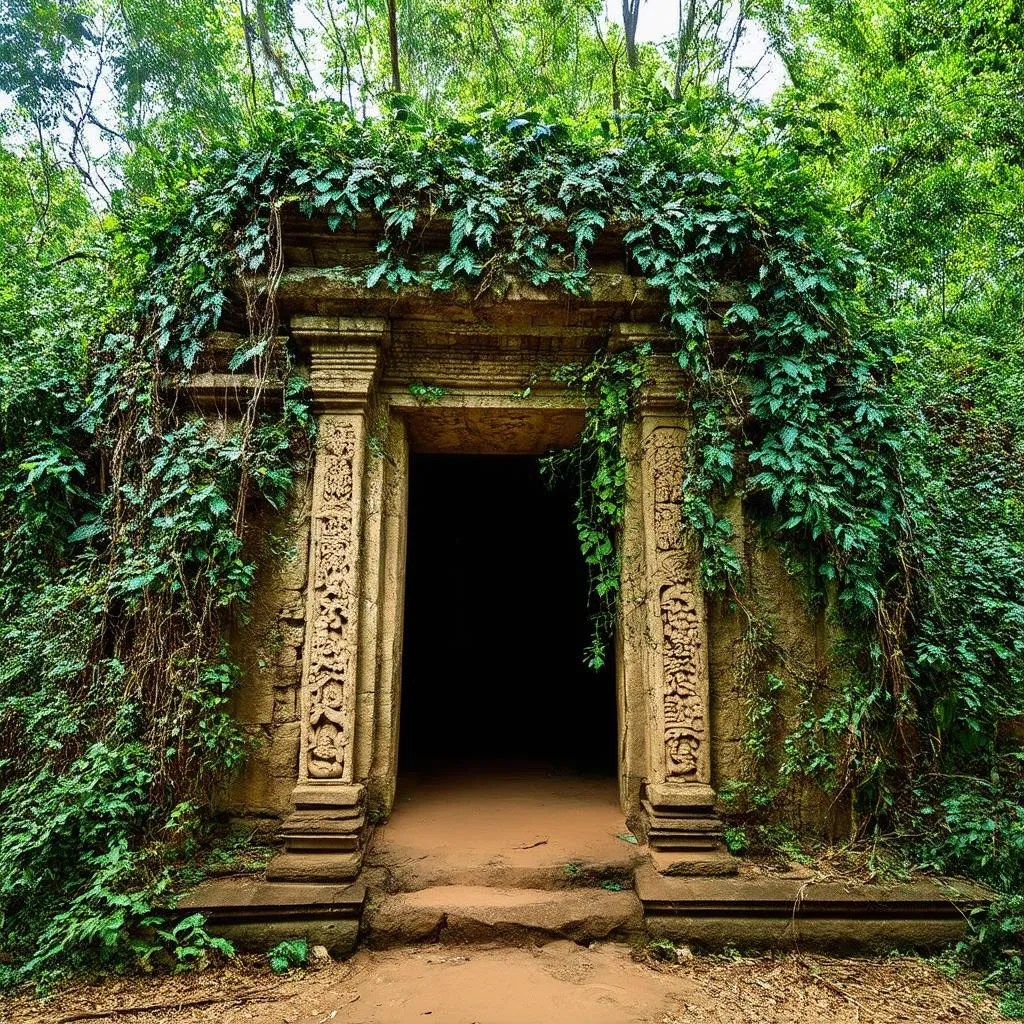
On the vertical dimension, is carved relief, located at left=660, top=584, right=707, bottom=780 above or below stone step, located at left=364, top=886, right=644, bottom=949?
above

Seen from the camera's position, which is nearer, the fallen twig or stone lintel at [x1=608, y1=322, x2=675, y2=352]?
the fallen twig

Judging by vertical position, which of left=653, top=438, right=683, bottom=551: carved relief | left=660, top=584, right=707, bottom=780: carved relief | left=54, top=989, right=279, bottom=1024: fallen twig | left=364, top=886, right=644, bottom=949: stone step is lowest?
left=54, top=989, right=279, bottom=1024: fallen twig

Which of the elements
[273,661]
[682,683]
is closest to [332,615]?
[273,661]

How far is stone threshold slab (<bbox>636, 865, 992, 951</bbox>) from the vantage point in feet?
10.8

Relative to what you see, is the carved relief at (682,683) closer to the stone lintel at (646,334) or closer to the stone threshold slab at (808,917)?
the stone threshold slab at (808,917)

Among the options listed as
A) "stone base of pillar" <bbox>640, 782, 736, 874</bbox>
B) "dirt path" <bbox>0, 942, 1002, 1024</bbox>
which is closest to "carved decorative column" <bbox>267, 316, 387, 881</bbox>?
"dirt path" <bbox>0, 942, 1002, 1024</bbox>

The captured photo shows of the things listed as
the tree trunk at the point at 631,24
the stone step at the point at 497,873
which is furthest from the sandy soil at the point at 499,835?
the tree trunk at the point at 631,24

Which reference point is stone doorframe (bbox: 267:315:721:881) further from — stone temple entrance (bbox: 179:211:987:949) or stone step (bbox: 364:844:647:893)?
stone step (bbox: 364:844:647:893)

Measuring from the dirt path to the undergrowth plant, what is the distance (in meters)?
0.79

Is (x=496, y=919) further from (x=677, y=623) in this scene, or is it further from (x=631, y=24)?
(x=631, y=24)

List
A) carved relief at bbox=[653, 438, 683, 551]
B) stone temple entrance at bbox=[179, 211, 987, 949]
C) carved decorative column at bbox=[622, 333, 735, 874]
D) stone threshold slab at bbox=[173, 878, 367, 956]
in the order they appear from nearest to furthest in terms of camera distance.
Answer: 1. stone threshold slab at bbox=[173, 878, 367, 956]
2. stone temple entrance at bbox=[179, 211, 987, 949]
3. carved decorative column at bbox=[622, 333, 735, 874]
4. carved relief at bbox=[653, 438, 683, 551]

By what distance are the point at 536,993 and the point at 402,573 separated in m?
2.48

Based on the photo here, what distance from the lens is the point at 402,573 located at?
4.41 m

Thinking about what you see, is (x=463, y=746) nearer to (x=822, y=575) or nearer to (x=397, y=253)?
(x=822, y=575)
